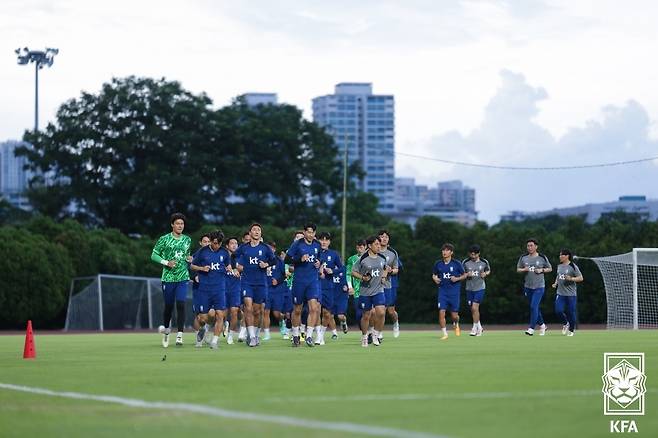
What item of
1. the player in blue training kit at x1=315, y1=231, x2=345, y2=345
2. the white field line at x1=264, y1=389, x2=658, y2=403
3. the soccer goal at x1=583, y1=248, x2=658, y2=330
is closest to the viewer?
the white field line at x1=264, y1=389, x2=658, y2=403

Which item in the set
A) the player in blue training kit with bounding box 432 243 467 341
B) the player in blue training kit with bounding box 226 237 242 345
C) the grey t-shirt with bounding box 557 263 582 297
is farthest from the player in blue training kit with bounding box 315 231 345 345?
the grey t-shirt with bounding box 557 263 582 297

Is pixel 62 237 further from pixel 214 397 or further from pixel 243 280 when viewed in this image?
pixel 214 397

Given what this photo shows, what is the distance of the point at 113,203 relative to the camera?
80062 mm

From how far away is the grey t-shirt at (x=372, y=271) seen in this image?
2458cm

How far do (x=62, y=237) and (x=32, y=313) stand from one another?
224 inches

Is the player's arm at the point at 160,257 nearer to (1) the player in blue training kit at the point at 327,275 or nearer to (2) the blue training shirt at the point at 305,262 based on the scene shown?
(2) the blue training shirt at the point at 305,262

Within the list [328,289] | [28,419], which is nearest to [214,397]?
[28,419]

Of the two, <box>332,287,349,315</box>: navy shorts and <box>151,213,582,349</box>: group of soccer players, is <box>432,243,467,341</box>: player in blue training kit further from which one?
<box>332,287,349,315</box>: navy shorts

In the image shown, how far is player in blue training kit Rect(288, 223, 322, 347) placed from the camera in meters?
25.0

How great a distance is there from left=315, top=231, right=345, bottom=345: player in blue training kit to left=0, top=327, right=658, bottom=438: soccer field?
7.40 metres

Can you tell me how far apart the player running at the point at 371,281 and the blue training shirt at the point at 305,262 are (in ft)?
2.57

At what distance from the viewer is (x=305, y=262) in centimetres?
2508

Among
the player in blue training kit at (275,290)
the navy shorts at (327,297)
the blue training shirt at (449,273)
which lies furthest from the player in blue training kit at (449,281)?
the player in blue training kit at (275,290)

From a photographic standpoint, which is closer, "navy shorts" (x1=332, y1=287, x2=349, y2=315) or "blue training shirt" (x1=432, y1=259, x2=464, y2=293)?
"blue training shirt" (x1=432, y1=259, x2=464, y2=293)
